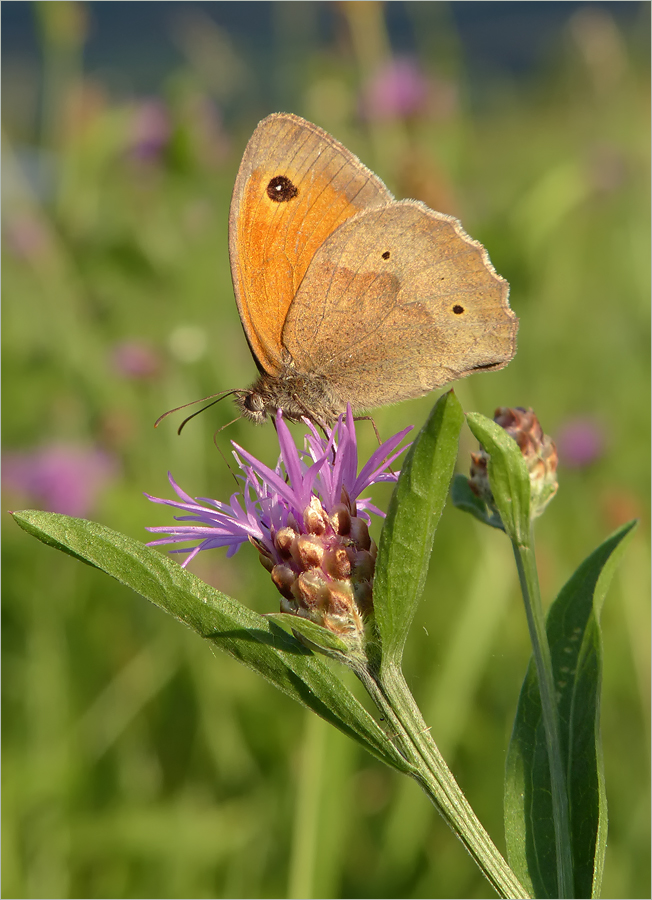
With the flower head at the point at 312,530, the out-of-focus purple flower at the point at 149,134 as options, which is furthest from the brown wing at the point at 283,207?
the out-of-focus purple flower at the point at 149,134

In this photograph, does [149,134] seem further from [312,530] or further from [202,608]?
[202,608]

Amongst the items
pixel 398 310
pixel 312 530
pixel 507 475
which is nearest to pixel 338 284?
pixel 398 310

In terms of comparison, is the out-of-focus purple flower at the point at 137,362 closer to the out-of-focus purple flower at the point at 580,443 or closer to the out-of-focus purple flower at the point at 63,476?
the out-of-focus purple flower at the point at 63,476

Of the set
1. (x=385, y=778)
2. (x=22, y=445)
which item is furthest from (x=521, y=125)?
(x=385, y=778)

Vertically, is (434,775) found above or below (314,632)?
below

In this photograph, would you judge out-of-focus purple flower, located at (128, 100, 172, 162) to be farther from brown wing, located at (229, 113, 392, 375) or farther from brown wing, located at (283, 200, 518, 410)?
brown wing, located at (283, 200, 518, 410)

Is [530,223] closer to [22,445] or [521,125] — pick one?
[22,445]
